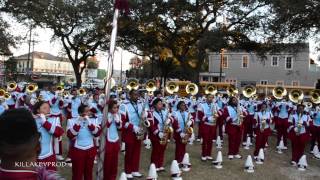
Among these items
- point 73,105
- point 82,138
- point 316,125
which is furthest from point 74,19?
point 82,138

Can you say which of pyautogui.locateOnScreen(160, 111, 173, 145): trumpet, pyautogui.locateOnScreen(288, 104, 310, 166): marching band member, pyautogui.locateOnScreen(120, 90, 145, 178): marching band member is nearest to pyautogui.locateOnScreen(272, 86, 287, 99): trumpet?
pyautogui.locateOnScreen(288, 104, 310, 166): marching band member

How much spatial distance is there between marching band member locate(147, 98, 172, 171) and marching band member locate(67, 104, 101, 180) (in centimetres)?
233

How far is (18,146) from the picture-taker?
241cm

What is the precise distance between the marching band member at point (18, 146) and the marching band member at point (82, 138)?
17.3 feet

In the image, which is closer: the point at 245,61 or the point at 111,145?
the point at 111,145

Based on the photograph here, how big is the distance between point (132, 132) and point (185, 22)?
17.9 m

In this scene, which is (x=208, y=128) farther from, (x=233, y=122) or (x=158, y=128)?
(x=158, y=128)

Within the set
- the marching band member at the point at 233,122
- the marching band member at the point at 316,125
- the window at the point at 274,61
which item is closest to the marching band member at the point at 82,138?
the marching band member at the point at 233,122

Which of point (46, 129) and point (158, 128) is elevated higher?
point (46, 129)

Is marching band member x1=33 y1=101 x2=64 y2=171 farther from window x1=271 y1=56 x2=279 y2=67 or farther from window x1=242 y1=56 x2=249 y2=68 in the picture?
window x1=242 y1=56 x2=249 y2=68

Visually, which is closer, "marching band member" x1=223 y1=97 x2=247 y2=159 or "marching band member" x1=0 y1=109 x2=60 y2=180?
"marching band member" x1=0 y1=109 x2=60 y2=180

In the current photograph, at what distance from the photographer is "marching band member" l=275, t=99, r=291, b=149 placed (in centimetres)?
1552

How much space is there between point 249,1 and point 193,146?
508 inches

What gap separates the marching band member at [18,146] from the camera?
2.40m
